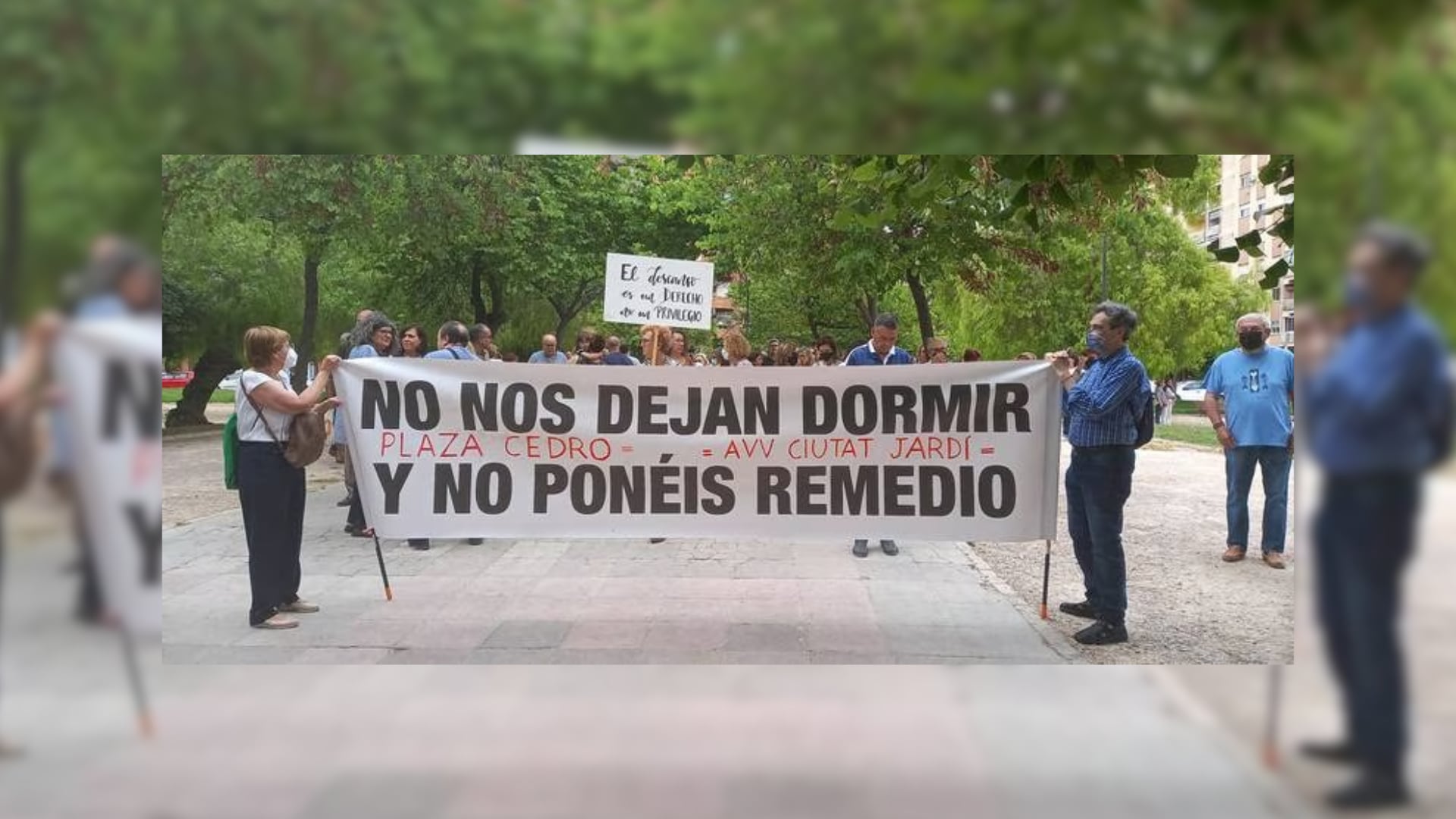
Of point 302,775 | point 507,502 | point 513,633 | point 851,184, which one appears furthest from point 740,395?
point 302,775

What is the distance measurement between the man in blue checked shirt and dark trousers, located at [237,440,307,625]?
3937 millimetres

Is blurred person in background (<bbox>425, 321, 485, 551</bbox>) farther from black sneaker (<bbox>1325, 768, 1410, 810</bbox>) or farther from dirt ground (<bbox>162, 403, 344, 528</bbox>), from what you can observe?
black sneaker (<bbox>1325, 768, 1410, 810</bbox>)

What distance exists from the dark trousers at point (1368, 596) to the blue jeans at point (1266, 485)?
5.62 meters

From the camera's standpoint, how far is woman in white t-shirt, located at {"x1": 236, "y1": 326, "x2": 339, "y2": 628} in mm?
5207

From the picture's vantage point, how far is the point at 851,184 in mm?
7035

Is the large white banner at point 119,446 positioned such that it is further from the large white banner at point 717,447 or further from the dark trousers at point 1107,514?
the dark trousers at point 1107,514

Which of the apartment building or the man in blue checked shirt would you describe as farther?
the man in blue checked shirt

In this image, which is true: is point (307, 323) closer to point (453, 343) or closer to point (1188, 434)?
point (453, 343)

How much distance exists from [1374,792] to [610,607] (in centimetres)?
433

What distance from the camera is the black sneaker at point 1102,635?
5.22m

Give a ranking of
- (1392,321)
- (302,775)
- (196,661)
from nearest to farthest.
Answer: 1. (1392,321)
2. (302,775)
3. (196,661)

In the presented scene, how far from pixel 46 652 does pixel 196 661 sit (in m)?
2.73

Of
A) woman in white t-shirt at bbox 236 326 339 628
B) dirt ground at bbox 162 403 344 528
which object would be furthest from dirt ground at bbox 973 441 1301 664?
dirt ground at bbox 162 403 344 528
